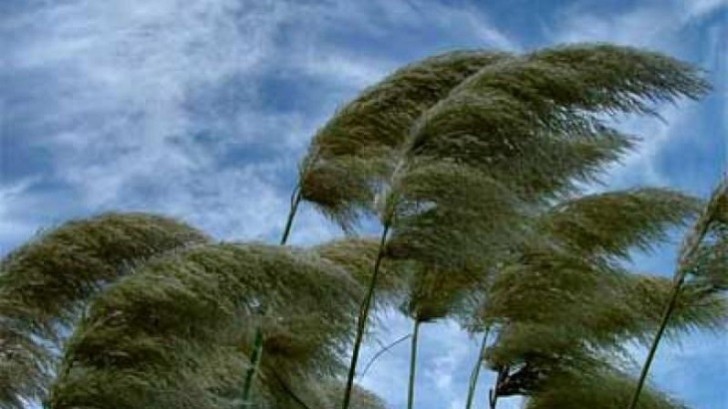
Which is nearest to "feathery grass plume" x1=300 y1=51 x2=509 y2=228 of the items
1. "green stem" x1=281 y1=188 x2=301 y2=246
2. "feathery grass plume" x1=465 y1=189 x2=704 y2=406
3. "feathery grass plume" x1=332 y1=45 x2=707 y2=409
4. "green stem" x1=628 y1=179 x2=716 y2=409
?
"green stem" x1=281 y1=188 x2=301 y2=246

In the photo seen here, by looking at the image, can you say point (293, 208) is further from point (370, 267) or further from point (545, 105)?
point (545, 105)

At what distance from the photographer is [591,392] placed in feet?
14.1

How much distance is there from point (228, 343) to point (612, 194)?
116cm

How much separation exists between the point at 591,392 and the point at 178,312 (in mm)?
1413

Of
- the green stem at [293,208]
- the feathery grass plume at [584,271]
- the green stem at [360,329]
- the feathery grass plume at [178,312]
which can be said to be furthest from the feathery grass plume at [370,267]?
the feathery grass plume at [178,312]

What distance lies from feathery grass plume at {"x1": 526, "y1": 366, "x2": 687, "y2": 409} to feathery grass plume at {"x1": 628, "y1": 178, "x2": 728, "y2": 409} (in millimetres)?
239

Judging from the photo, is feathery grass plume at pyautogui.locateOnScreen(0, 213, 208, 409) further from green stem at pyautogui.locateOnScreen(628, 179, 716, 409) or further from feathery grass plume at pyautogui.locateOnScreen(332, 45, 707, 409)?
green stem at pyautogui.locateOnScreen(628, 179, 716, 409)

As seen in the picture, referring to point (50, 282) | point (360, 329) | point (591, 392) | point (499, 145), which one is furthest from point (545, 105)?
point (50, 282)

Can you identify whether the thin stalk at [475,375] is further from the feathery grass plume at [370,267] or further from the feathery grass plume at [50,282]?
the feathery grass plume at [50,282]

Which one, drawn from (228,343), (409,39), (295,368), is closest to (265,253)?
(228,343)

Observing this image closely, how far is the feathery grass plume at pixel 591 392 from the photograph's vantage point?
4.27m

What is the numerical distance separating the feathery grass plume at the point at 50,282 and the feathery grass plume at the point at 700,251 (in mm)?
1333

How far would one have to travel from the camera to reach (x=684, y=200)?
159 inches

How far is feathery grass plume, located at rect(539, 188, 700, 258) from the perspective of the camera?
405cm
